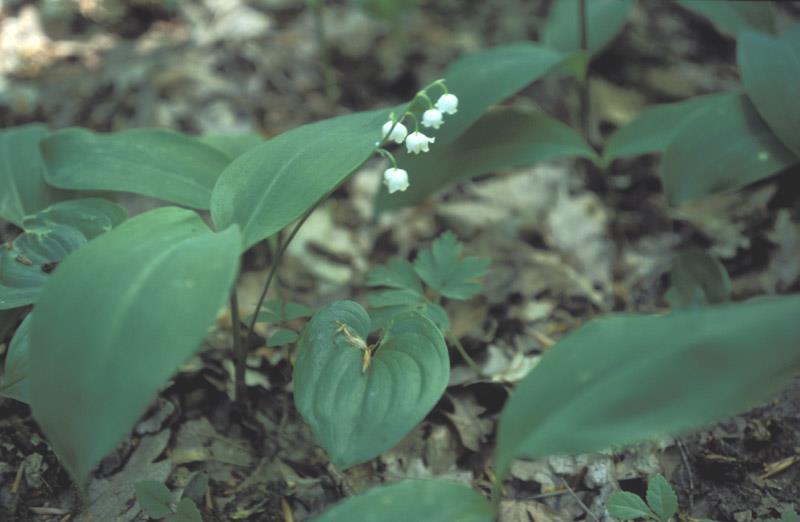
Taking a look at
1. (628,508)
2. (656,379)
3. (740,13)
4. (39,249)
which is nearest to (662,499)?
(628,508)

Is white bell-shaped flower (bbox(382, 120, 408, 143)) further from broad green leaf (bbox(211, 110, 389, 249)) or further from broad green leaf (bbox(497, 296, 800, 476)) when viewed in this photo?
broad green leaf (bbox(497, 296, 800, 476))

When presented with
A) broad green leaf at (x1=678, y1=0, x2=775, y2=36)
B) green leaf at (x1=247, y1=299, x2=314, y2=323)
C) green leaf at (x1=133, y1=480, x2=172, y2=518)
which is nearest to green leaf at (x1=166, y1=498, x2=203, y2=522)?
green leaf at (x1=133, y1=480, x2=172, y2=518)

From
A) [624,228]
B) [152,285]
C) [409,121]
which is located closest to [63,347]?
[152,285]

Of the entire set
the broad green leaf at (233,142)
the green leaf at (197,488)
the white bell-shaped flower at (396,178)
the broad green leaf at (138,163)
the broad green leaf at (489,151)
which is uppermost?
the white bell-shaped flower at (396,178)

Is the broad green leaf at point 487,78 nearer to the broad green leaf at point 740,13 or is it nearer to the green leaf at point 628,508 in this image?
the broad green leaf at point 740,13

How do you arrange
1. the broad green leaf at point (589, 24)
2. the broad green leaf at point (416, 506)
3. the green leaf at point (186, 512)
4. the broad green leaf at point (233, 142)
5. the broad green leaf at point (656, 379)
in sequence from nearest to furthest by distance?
the broad green leaf at point (656, 379)
the broad green leaf at point (416, 506)
the green leaf at point (186, 512)
the broad green leaf at point (233, 142)
the broad green leaf at point (589, 24)

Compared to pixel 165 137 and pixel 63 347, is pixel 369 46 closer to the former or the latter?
pixel 165 137

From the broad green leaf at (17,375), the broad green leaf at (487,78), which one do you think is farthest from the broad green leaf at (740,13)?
the broad green leaf at (17,375)
